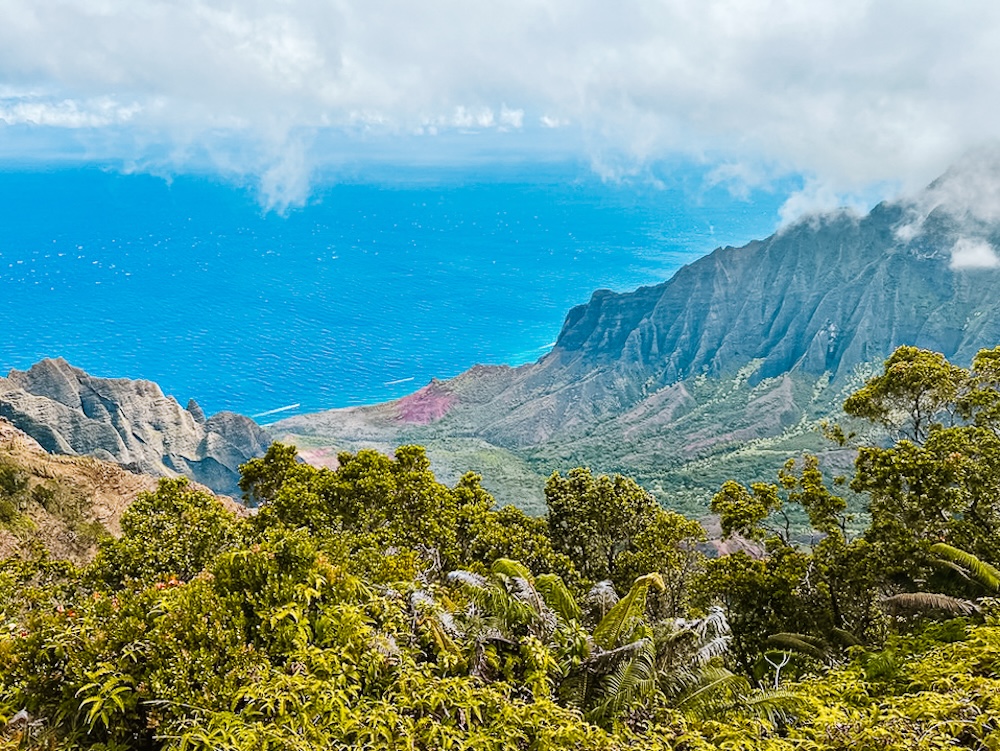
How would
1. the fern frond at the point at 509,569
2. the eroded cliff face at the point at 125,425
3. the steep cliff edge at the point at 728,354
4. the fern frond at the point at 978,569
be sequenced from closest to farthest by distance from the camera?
the fern frond at the point at 509,569, the fern frond at the point at 978,569, the eroded cliff face at the point at 125,425, the steep cliff edge at the point at 728,354

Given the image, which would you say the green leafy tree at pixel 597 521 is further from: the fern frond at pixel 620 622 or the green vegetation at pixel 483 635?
the fern frond at pixel 620 622

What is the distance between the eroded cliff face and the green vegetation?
61.0 metres

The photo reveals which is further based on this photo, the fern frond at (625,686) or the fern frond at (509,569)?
the fern frond at (509,569)

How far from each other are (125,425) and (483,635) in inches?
3405

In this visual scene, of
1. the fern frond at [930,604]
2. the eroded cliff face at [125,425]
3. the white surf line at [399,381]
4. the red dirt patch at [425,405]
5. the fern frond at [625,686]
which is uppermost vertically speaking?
the white surf line at [399,381]

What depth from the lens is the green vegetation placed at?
6648 mm

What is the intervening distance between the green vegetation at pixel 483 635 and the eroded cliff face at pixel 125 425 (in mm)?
60957

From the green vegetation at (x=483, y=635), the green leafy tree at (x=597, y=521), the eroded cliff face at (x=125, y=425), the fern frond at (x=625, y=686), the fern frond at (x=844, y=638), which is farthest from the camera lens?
the eroded cliff face at (x=125, y=425)

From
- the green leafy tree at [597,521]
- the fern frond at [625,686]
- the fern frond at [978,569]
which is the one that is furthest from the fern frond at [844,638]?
the fern frond at [625,686]

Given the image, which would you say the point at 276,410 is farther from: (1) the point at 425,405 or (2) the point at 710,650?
(2) the point at 710,650

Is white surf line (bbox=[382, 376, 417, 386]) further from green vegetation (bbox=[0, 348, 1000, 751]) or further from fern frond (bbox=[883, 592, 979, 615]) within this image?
fern frond (bbox=[883, 592, 979, 615])

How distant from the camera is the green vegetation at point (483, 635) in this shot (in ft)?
21.8

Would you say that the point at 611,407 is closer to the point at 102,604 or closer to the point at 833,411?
the point at 833,411

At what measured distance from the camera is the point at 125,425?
271ft
